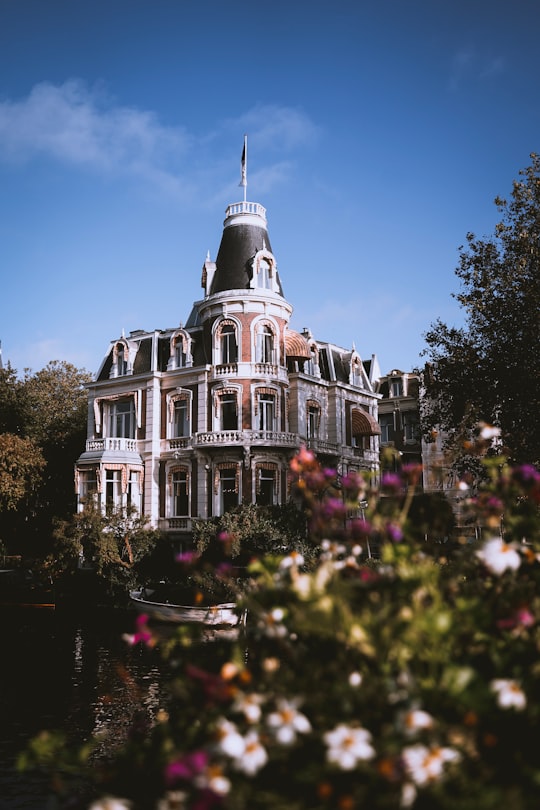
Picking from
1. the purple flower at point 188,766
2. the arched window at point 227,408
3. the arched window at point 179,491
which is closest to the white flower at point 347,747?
the purple flower at point 188,766

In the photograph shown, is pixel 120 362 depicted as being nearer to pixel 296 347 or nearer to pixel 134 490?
pixel 134 490

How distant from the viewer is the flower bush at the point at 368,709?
3523mm

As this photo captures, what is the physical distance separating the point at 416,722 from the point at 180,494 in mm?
37566

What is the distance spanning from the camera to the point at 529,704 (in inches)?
154

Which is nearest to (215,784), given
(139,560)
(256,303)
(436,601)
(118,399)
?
(436,601)

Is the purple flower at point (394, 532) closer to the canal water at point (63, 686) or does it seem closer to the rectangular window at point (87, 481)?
the canal water at point (63, 686)

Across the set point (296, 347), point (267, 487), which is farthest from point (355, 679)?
point (296, 347)

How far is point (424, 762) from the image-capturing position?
3410mm

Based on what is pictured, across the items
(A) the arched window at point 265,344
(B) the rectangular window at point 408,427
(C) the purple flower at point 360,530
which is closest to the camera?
(C) the purple flower at point 360,530

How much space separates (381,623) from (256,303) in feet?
120

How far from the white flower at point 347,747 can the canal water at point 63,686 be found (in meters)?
9.04

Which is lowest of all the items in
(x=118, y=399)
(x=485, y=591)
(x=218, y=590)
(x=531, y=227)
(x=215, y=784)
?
(x=218, y=590)

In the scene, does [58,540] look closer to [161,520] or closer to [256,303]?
[161,520]

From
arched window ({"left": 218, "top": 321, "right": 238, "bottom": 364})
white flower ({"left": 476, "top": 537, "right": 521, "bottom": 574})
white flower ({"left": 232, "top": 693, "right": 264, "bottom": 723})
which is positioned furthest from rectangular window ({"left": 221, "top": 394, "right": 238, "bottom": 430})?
white flower ({"left": 232, "top": 693, "right": 264, "bottom": 723})
